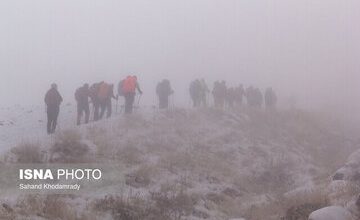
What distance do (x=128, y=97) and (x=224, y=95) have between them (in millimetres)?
9717

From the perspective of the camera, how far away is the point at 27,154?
1370cm

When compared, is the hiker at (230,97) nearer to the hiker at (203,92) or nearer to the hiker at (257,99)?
the hiker at (203,92)

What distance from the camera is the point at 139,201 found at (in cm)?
1175

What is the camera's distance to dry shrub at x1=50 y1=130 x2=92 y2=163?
552 inches

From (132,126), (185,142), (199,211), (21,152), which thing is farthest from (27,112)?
(199,211)

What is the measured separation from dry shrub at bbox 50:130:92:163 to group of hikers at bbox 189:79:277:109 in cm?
1343

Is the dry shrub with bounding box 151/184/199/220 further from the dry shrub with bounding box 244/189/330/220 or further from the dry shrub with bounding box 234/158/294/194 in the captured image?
the dry shrub with bounding box 234/158/294/194

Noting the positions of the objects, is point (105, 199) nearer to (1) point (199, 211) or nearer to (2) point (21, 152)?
(1) point (199, 211)

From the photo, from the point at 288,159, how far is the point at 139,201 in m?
9.79

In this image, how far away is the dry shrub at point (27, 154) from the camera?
1345 centimetres

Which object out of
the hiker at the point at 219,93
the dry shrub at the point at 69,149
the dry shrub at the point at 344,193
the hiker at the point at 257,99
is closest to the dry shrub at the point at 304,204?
the dry shrub at the point at 344,193

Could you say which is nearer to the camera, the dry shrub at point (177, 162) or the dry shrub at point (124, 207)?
the dry shrub at point (124, 207)

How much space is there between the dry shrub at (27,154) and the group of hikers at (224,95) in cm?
1478

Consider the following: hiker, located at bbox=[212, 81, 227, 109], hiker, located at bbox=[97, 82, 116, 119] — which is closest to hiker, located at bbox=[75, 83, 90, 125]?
hiker, located at bbox=[97, 82, 116, 119]
